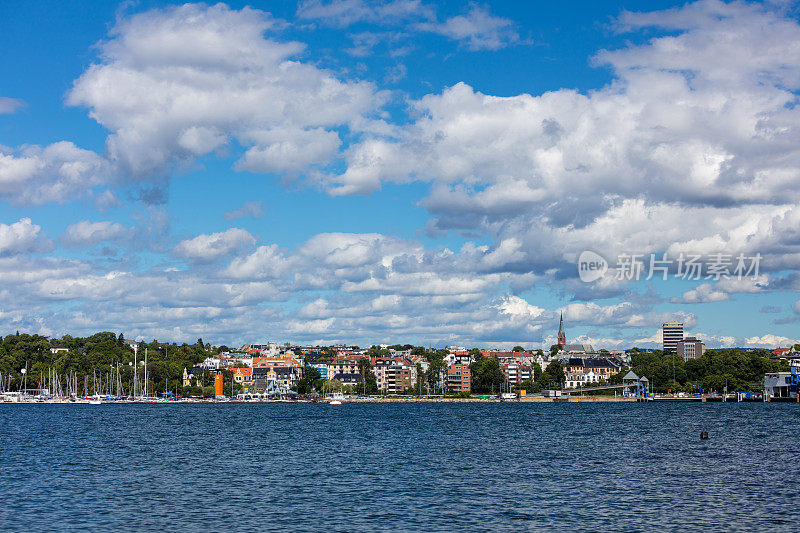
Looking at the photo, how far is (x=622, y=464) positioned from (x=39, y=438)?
191ft

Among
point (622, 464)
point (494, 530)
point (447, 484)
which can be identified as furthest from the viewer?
point (622, 464)

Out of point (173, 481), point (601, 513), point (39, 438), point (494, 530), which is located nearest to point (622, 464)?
point (601, 513)

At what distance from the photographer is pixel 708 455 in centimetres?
5888

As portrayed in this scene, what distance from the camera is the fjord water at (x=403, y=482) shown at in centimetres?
3347

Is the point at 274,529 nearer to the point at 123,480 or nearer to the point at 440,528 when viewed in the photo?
the point at 440,528

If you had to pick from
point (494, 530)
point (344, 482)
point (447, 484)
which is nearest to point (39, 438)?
point (344, 482)

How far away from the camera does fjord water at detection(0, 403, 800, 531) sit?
110 feet

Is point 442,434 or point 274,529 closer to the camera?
point 274,529

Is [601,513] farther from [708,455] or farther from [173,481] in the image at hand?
[708,455]

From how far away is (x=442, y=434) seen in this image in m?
84.2

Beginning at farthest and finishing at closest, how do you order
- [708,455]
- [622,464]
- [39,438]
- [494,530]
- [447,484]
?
[39,438]
[708,455]
[622,464]
[447,484]
[494,530]

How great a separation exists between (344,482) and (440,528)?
1449 cm

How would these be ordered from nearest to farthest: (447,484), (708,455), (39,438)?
(447,484) → (708,455) → (39,438)

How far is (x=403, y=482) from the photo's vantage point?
45188 millimetres
